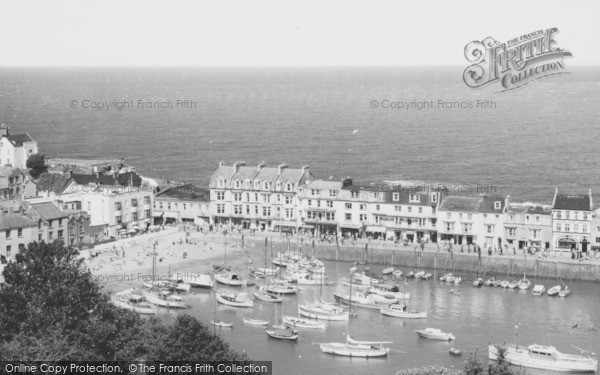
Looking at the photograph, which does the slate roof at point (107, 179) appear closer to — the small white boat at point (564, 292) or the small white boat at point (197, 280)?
the small white boat at point (197, 280)

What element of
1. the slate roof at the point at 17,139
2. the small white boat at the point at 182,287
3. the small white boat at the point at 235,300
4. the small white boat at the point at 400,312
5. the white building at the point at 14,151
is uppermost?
the slate roof at the point at 17,139

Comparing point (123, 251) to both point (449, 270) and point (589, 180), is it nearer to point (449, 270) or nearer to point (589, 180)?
point (449, 270)

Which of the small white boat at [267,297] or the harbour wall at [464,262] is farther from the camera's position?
the harbour wall at [464,262]

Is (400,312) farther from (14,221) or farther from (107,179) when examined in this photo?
(107,179)

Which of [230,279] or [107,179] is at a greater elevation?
[107,179]

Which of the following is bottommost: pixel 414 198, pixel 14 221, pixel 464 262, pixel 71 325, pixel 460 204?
pixel 464 262

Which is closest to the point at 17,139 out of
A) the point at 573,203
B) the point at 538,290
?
the point at 573,203

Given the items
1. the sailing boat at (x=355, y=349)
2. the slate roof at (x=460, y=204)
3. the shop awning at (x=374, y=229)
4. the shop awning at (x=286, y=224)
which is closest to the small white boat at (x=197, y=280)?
the sailing boat at (x=355, y=349)
